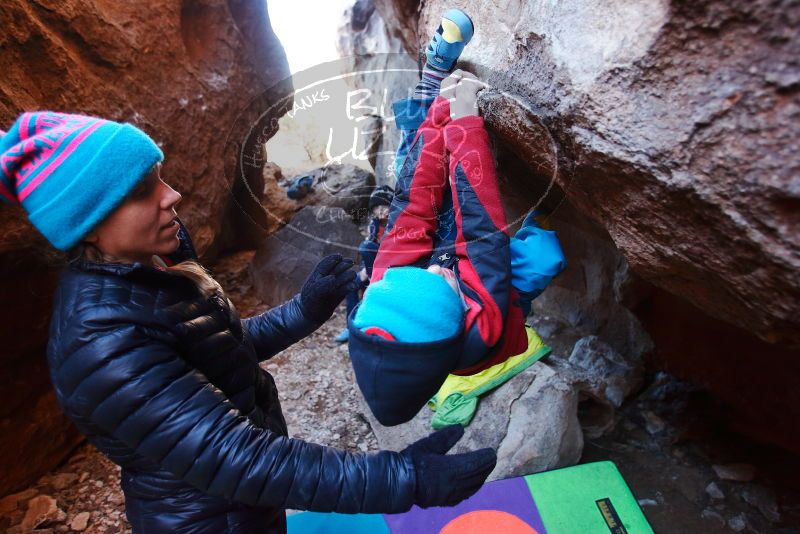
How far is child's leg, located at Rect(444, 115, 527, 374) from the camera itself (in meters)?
1.36

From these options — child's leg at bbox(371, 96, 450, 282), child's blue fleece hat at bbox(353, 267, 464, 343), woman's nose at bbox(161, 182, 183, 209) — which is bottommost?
child's blue fleece hat at bbox(353, 267, 464, 343)

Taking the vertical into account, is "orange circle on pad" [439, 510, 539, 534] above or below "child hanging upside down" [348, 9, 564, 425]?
below

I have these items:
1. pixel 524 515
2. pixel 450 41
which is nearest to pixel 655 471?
pixel 524 515

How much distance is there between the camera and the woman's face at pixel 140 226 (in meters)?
1.12

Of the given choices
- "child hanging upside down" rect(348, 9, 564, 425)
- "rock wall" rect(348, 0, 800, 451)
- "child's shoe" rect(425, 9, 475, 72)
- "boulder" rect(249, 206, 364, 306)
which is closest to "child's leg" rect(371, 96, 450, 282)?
"child hanging upside down" rect(348, 9, 564, 425)

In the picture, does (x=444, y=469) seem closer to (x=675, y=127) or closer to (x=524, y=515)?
(x=675, y=127)

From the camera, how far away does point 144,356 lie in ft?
3.33

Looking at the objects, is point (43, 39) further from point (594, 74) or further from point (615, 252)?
point (615, 252)

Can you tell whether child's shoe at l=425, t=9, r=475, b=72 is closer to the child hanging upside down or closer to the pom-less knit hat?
the child hanging upside down

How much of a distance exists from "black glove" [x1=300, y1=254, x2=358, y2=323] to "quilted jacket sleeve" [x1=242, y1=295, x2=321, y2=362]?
4 cm

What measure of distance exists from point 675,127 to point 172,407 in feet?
4.25

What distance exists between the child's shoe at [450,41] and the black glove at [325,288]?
0.81 m

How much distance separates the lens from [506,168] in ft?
7.87

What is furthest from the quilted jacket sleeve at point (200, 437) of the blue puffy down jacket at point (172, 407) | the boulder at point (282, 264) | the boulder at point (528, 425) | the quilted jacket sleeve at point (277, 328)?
the boulder at point (282, 264)
